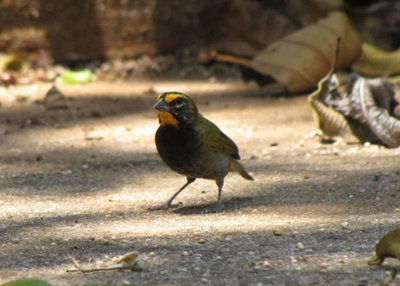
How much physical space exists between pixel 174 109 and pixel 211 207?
63 centimetres

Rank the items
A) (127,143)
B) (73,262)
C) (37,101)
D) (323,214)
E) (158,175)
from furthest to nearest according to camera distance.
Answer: (37,101) → (127,143) → (158,175) → (323,214) → (73,262)

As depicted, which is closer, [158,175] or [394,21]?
[158,175]

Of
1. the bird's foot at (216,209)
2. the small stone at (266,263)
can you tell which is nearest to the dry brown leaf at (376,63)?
the bird's foot at (216,209)

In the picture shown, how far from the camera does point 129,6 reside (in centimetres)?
1003

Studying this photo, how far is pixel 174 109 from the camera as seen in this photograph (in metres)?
4.90

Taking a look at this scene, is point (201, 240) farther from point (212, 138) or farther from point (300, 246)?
point (212, 138)

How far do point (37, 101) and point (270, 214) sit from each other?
416 centimetres

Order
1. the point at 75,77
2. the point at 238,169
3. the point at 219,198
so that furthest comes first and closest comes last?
1. the point at 75,77
2. the point at 238,169
3. the point at 219,198

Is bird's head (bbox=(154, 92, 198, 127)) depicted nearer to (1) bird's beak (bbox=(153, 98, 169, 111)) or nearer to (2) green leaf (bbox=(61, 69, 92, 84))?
(1) bird's beak (bbox=(153, 98, 169, 111))

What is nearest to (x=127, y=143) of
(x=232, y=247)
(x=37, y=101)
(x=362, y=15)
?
(x=37, y=101)

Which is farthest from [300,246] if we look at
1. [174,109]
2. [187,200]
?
[187,200]

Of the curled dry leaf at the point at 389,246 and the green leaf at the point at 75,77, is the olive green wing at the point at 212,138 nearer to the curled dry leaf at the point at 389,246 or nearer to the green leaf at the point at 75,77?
the curled dry leaf at the point at 389,246

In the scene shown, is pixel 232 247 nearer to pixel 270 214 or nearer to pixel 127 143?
pixel 270 214

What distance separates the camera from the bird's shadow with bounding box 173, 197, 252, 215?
499cm
